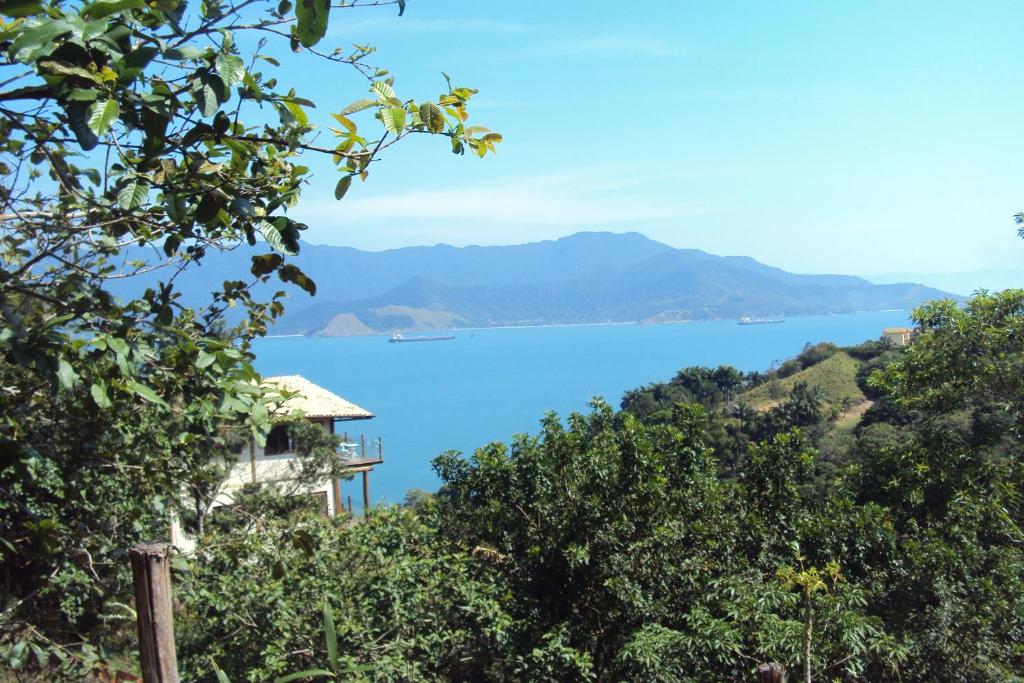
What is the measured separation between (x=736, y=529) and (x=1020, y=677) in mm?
2011

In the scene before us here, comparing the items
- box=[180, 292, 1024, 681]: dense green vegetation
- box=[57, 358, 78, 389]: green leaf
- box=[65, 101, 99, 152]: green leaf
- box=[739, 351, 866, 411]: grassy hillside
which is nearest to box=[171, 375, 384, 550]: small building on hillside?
box=[180, 292, 1024, 681]: dense green vegetation

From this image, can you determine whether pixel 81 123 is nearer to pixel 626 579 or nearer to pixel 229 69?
pixel 229 69

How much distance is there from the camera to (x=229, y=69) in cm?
160

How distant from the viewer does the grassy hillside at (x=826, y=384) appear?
39125 millimetres

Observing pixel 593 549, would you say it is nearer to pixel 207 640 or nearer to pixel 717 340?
pixel 207 640

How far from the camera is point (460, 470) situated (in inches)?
258

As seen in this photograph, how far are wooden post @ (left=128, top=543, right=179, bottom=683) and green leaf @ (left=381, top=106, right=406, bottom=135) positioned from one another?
1045 millimetres

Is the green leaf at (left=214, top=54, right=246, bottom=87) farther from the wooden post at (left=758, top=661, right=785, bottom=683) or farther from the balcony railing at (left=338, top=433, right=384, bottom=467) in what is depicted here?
the balcony railing at (left=338, top=433, right=384, bottom=467)

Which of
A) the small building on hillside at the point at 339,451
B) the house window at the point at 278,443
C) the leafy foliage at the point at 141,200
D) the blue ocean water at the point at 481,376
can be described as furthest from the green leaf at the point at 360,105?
the blue ocean water at the point at 481,376

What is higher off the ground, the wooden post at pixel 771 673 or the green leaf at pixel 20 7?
the green leaf at pixel 20 7

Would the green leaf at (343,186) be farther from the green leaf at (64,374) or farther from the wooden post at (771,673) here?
the wooden post at (771,673)

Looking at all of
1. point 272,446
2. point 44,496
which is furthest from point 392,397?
point 44,496

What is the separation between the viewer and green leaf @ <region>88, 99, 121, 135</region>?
5.06 feet

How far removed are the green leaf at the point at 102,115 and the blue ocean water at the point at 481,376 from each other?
34792 mm
